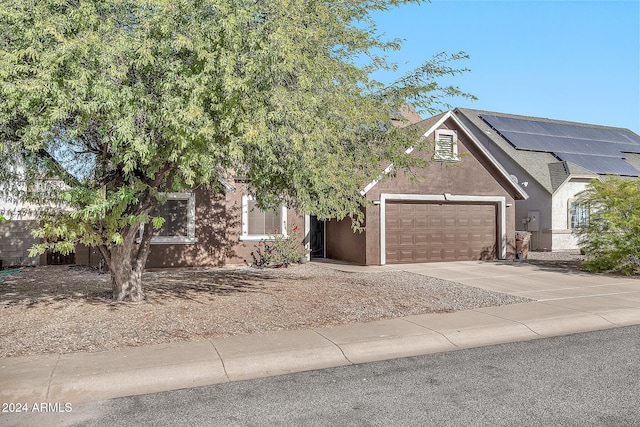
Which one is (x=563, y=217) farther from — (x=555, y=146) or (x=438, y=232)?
(x=438, y=232)

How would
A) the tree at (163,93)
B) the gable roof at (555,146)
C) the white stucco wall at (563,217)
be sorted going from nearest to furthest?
the tree at (163,93) → the white stucco wall at (563,217) → the gable roof at (555,146)

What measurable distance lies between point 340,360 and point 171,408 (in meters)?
2.31

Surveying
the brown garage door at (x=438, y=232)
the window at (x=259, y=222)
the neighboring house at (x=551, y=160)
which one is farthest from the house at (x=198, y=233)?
the neighboring house at (x=551, y=160)

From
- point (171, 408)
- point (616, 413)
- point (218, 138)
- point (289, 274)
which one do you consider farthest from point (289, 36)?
point (289, 274)

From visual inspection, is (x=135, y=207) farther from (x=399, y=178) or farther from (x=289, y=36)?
(x=399, y=178)

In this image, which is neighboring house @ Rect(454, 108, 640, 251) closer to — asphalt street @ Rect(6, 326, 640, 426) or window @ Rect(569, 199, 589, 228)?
window @ Rect(569, 199, 589, 228)

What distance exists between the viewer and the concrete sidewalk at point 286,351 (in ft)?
16.6

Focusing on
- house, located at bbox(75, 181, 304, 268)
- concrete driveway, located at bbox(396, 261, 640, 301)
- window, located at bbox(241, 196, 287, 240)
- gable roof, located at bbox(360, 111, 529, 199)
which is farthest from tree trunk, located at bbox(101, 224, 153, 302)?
gable roof, located at bbox(360, 111, 529, 199)

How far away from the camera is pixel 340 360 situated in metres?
6.08

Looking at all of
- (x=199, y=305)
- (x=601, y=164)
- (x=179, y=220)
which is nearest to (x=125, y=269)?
(x=199, y=305)

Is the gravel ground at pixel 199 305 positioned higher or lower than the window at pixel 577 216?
lower

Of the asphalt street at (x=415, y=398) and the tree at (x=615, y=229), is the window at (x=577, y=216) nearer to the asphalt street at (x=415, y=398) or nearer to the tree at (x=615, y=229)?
the tree at (x=615, y=229)

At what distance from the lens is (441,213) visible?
17812 mm

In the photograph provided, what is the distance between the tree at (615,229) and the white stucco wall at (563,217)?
7070 mm
